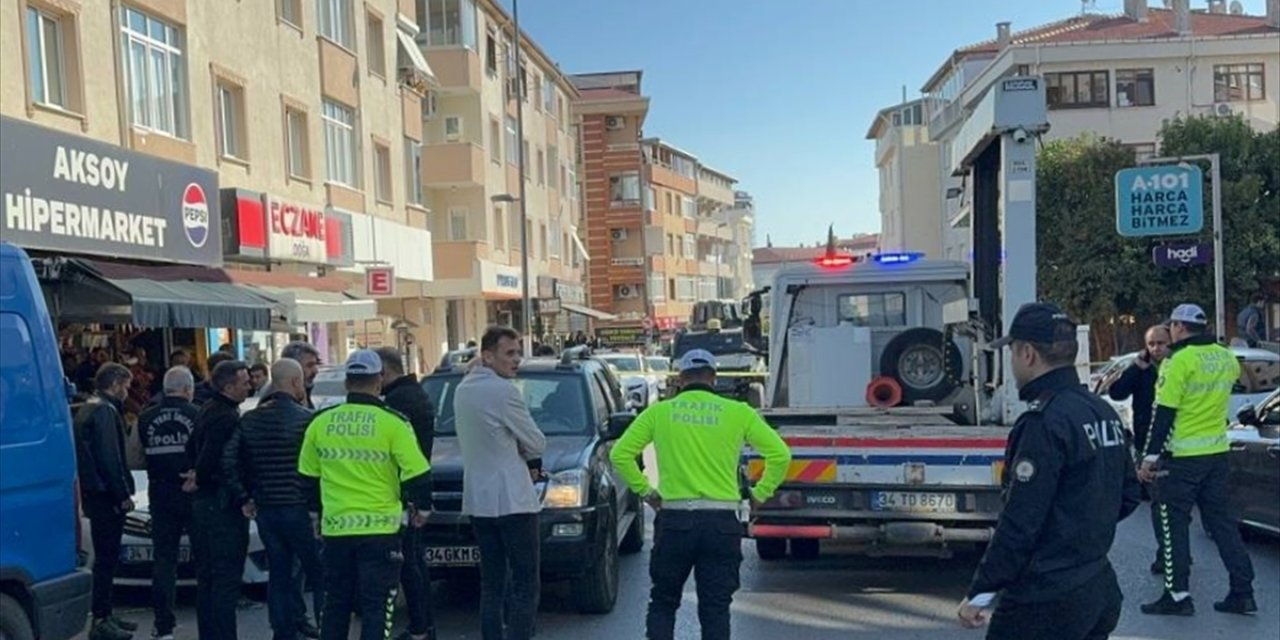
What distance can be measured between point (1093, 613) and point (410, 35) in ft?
95.0

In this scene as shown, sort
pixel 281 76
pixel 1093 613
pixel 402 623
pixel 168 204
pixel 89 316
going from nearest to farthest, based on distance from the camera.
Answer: pixel 1093 613
pixel 402 623
pixel 89 316
pixel 168 204
pixel 281 76

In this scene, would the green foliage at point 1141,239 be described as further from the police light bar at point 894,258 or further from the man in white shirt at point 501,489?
the man in white shirt at point 501,489

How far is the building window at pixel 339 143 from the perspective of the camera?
24.2 meters

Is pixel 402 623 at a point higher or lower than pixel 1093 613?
lower

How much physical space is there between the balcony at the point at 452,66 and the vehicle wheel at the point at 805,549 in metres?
27.1

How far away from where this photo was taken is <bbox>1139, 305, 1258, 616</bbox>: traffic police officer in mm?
7445

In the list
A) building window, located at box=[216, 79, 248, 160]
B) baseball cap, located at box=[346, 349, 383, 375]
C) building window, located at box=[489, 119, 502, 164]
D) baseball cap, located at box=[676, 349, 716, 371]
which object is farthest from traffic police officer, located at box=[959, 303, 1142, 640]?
building window, located at box=[489, 119, 502, 164]

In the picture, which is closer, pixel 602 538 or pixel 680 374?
pixel 680 374

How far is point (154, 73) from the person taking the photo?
17.4 m

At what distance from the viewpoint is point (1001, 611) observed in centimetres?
410

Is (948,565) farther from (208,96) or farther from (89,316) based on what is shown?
(208,96)

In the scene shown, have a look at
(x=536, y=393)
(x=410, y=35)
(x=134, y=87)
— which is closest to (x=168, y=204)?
(x=134, y=87)

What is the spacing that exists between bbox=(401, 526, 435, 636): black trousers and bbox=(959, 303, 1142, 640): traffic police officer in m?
3.79

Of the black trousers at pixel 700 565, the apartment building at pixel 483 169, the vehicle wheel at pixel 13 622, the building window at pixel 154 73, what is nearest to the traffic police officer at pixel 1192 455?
the black trousers at pixel 700 565
